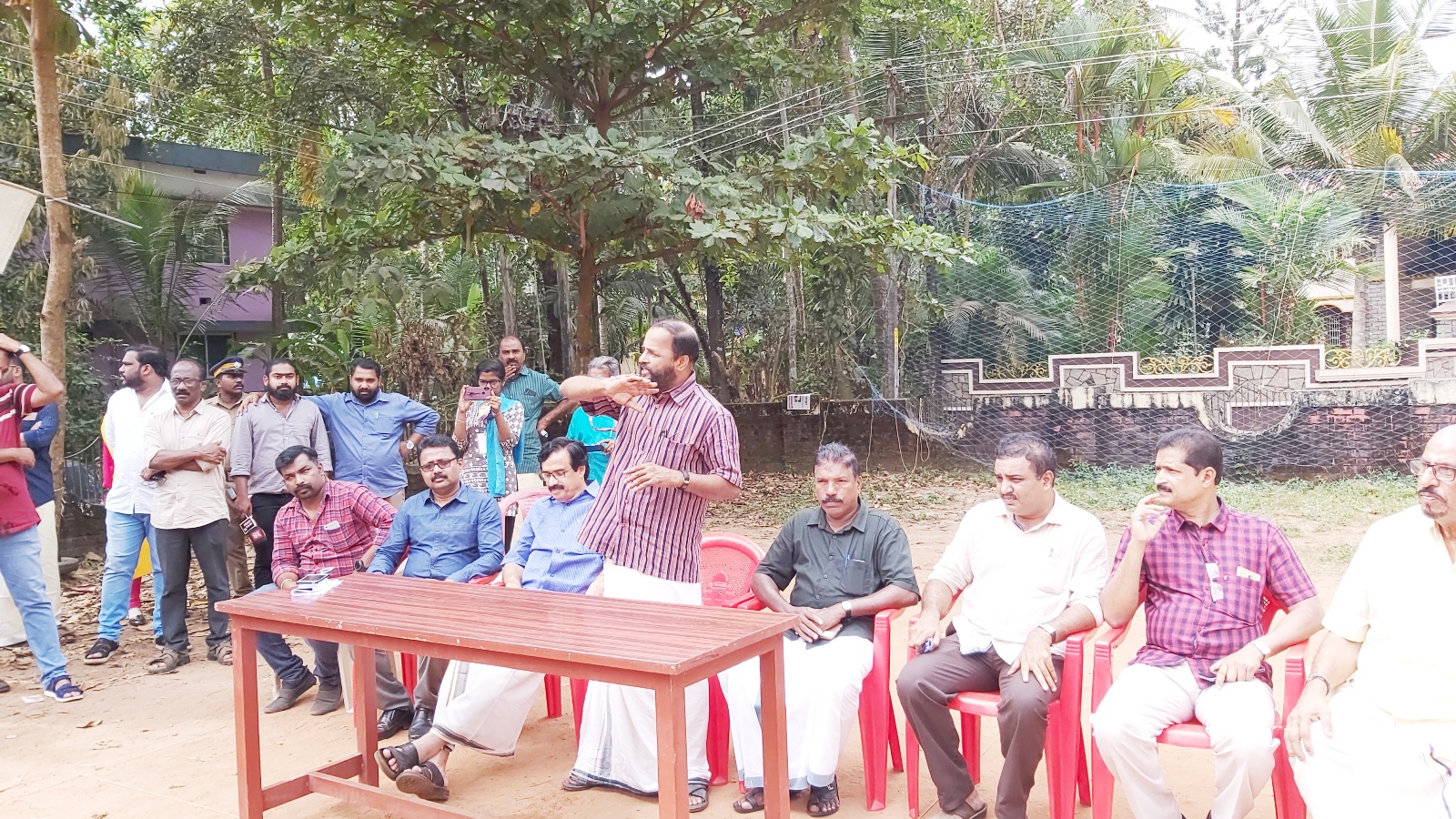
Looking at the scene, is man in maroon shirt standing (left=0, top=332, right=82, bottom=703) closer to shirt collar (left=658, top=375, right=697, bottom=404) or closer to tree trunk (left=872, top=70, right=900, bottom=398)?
shirt collar (left=658, top=375, right=697, bottom=404)

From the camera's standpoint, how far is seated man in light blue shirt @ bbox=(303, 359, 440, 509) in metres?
5.59

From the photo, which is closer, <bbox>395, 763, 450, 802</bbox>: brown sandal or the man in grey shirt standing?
<bbox>395, 763, 450, 802</bbox>: brown sandal

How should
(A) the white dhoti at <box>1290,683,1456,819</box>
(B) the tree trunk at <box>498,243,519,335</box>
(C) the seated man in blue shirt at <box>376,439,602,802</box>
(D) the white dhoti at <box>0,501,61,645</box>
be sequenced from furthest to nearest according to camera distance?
(B) the tree trunk at <box>498,243,519,335</box>
(D) the white dhoti at <box>0,501,61,645</box>
(C) the seated man in blue shirt at <box>376,439,602,802</box>
(A) the white dhoti at <box>1290,683,1456,819</box>

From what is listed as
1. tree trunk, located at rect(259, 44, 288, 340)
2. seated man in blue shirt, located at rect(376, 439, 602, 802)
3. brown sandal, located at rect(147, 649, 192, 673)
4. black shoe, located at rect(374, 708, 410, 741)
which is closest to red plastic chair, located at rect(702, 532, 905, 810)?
seated man in blue shirt, located at rect(376, 439, 602, 802)

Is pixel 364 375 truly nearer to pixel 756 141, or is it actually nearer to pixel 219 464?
pixel 219 464

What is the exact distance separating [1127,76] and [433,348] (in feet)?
30.3

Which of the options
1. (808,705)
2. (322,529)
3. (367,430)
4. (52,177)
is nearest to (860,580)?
(808,705)

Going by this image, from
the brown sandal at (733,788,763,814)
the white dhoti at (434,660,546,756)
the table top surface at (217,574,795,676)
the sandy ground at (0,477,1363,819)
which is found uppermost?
the table top surface at (217,574,795,676)

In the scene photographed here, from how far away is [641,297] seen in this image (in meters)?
14.7

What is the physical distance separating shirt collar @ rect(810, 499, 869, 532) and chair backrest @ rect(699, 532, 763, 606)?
0.45 meters

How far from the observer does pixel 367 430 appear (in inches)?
221

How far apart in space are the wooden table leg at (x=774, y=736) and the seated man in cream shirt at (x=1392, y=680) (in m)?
1.28

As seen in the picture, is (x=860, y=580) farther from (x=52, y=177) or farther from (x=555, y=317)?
(x=555, y=317)

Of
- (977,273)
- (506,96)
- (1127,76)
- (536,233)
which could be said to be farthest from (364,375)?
(1127,76)
